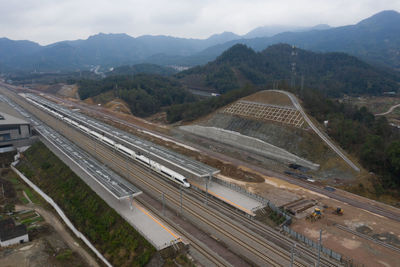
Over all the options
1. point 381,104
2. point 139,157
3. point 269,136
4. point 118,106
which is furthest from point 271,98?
point 381,104

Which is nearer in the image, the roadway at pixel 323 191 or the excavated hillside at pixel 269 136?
the roadway at pixel 323 191

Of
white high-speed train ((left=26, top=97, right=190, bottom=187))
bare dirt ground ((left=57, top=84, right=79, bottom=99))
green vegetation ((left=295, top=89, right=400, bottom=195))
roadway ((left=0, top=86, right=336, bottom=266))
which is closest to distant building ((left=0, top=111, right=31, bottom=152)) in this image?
white high-speed train ((left=26, top=97, right=190, bottom=187))

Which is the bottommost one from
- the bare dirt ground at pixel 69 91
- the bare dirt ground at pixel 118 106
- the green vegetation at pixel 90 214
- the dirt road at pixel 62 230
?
the dirt road at pixel 62 230

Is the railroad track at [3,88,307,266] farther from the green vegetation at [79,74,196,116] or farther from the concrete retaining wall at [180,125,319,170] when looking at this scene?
the green vegetation at [79,74,196,116]

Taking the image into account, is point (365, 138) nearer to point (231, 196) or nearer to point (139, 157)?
point (231, 196)

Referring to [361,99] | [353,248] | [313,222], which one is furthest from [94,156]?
[361,99]

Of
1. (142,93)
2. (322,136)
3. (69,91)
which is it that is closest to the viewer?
(322,136)

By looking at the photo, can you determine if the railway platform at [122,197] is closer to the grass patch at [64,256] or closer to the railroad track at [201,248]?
the railroad track at [201,248]

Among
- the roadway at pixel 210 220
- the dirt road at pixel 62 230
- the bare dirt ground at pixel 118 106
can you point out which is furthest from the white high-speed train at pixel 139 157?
the bare dirt ground at pixel 118 106
